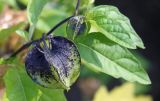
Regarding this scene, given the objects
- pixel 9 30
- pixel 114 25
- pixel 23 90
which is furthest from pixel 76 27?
pixel 9 30

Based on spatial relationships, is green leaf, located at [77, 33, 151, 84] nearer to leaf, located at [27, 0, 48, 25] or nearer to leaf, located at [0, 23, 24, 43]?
leaf, located at [27, 0, 48, 25]

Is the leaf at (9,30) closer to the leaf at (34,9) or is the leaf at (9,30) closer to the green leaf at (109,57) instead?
the leaf at (34,9)

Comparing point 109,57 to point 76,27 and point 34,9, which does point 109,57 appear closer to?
point 76,27

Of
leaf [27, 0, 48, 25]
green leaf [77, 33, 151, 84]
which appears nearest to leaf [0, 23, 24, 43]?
leaf [27, 0, 48, 25]

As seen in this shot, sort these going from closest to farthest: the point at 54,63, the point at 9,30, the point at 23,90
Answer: the point at 54,63 → the point at 23,90 → the point at 9,30

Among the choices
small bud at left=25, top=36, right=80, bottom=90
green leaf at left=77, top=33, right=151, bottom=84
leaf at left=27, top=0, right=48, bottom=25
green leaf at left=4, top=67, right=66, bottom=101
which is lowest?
green leaf at left=4, top=67, right=66, bottom=101

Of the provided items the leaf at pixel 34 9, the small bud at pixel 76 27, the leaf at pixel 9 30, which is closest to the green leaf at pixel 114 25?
the small bud at pixel 76 27
